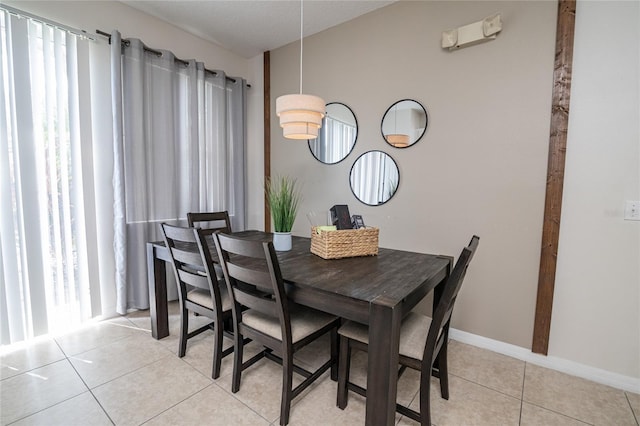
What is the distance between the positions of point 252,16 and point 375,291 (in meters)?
2.69

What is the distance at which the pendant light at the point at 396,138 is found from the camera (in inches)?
96.0

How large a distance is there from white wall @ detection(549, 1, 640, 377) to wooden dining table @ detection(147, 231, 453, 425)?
0.88 meters

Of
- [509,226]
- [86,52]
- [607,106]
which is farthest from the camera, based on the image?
[86,52]

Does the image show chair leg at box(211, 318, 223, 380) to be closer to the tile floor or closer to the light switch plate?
the tile floor

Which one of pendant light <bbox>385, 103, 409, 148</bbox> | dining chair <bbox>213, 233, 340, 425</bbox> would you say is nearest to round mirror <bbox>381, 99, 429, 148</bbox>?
pendant light <bbox>385, 103, 409, 148</bbox>

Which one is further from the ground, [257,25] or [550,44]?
[257,25]

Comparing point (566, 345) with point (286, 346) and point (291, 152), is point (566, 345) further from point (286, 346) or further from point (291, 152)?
point (291, 152)

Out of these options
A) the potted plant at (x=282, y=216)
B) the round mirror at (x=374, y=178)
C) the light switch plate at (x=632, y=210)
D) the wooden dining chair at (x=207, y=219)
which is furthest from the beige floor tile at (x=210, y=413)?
the light switch plate at (x=632, y=210)

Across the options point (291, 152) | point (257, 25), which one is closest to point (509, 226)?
point (291, 152)

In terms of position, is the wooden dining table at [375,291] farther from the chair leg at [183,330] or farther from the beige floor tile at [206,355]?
the beige floor tile at [206,355]

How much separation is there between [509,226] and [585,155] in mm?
601

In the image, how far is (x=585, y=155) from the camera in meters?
1.79

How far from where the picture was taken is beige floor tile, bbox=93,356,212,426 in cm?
150

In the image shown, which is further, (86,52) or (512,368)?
(86,52)
